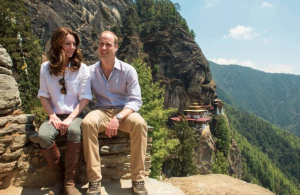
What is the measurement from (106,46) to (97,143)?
156 centimetres

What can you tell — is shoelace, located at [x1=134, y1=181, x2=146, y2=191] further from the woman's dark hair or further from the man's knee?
the woman's dark hair

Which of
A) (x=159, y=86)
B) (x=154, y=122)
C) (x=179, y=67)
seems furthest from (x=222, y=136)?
(x=154, y=122)

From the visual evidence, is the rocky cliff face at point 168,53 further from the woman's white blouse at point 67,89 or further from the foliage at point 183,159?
the woman's white blouse at point 67,89

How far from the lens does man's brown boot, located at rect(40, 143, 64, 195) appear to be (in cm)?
302

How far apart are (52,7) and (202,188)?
3819 cm

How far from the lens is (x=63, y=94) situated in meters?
3.33

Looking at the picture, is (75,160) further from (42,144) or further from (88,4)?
(88,4)

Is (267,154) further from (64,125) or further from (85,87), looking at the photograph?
(64,125)

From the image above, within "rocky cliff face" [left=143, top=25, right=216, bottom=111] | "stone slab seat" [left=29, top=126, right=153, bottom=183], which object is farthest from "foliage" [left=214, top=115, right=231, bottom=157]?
"stone slab seat" [left=29, top=126, right=153, bottom=183]

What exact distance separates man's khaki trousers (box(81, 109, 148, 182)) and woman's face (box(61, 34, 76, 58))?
1086mm

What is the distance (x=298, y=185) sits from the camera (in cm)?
7681

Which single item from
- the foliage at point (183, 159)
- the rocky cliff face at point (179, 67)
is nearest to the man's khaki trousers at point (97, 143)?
the foliage at point (183, 159)

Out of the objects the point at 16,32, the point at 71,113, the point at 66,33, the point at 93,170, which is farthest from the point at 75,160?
the point at 16,32

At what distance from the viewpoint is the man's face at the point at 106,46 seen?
3.34m
